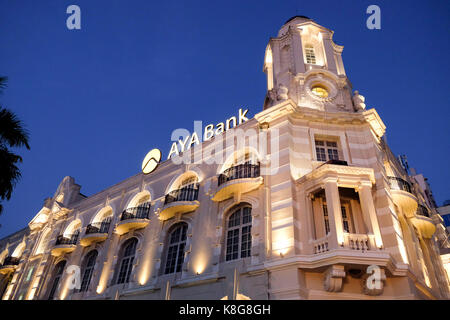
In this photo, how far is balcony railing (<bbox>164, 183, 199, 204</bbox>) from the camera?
2203cm

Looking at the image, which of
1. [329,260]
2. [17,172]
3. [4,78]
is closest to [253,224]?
[329,260]

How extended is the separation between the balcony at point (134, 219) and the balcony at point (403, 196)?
16089mm

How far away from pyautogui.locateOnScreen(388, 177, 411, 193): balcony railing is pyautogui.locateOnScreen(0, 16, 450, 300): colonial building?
6 cm

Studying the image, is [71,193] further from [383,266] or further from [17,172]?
[383,266]

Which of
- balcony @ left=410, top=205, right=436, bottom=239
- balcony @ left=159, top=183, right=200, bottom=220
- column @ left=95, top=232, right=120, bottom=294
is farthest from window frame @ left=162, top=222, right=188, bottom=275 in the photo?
balcony @ left=410, top=205, right=436, bottom=239

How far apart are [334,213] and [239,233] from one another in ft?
18.4

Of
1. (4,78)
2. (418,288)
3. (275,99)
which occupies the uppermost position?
(275,99)

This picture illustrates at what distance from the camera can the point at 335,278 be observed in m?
13.6

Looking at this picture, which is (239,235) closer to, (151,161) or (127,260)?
(127,260)

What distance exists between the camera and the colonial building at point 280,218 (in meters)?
14.4

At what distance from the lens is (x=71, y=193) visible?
35.6 meters

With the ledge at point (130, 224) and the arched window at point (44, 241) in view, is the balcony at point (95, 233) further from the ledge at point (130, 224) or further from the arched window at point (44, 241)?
the arched window at point (44, 241)

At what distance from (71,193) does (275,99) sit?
25.3 meters

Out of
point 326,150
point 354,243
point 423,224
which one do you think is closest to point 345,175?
point 354,243
